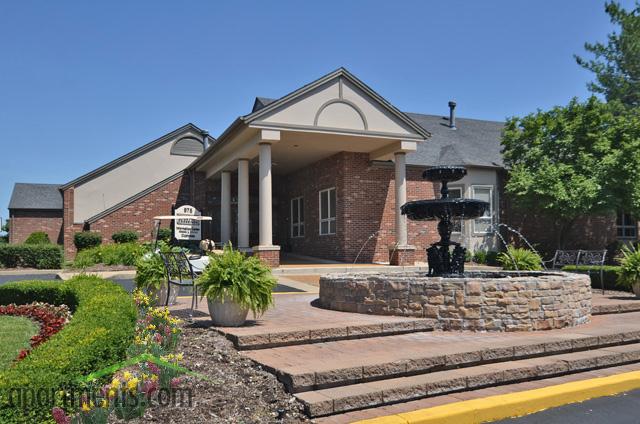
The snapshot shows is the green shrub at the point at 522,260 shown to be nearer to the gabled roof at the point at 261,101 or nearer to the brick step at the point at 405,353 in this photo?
the brick step at the point at 405,353

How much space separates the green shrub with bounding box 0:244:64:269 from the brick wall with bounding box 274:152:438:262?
1045cm

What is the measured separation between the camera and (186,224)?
2408 cm

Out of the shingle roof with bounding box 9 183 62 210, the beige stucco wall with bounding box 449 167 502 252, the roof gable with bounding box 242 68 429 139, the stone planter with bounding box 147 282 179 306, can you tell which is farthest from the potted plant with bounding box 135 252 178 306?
the shingle roof with bounding box 9 183 62 210

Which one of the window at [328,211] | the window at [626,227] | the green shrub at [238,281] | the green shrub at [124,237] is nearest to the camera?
the green shrub at [238,281]

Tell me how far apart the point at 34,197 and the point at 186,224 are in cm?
2077

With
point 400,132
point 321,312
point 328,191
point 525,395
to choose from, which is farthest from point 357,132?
point 525,395

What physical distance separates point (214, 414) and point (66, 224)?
2341cm

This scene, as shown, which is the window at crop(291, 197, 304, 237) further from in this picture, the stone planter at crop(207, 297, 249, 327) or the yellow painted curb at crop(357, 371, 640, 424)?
the yellow painted curb at crop(357, 371, 640, 424)

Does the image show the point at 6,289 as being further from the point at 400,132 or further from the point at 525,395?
the point at 400,132

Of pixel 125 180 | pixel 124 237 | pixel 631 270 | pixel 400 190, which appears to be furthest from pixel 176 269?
pixel 125 180

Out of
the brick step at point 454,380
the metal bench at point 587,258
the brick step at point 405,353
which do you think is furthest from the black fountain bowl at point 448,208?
the metal bench at point 587,258

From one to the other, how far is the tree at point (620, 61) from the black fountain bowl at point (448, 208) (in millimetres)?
23128

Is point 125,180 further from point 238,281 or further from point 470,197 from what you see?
point 238,281

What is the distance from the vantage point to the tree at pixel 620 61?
27047mm
